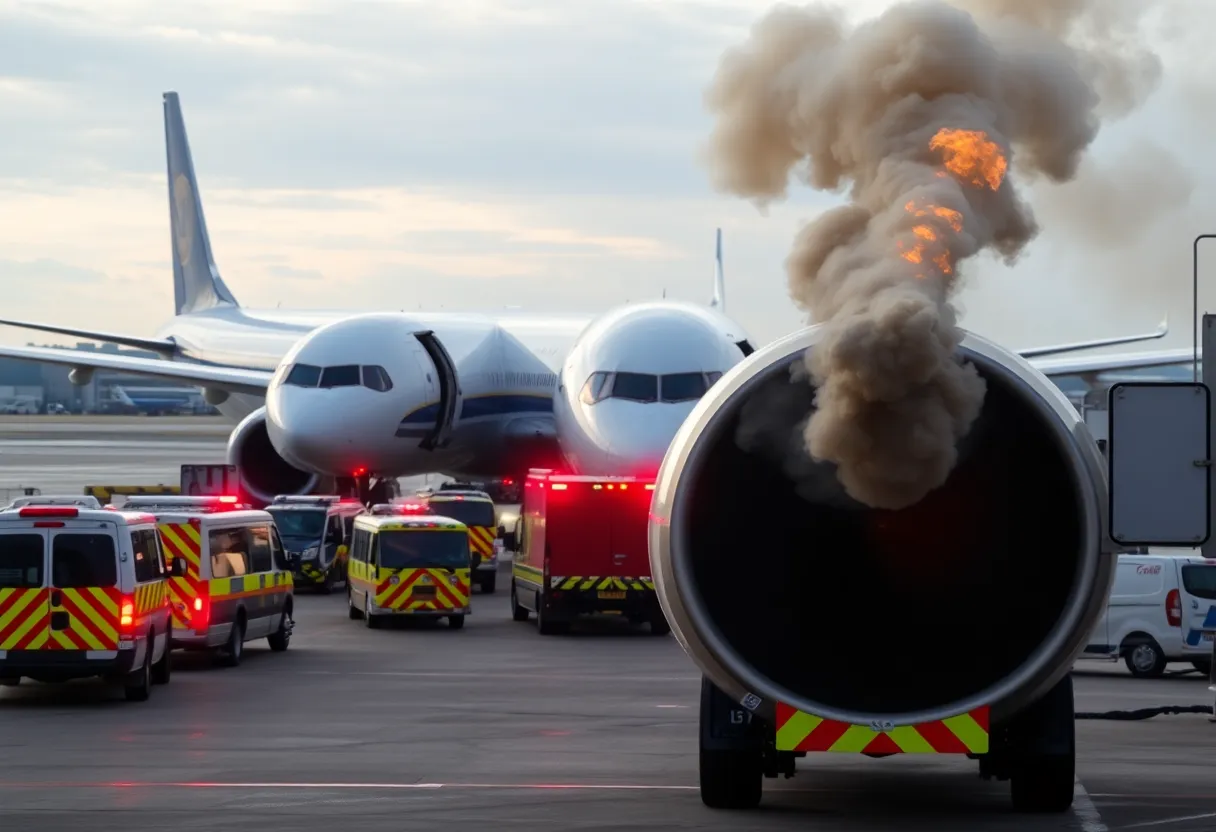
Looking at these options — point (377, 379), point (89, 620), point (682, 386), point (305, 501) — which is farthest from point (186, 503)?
point (305, 501)

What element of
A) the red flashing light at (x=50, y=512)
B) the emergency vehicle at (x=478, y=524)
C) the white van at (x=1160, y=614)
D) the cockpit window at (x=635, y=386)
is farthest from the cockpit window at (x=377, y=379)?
the red flashing light at (x=50, y=512)

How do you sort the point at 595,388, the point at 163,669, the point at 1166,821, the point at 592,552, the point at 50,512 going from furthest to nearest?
1. the point at 595,388
2. the point at 592,552
3. the point at 163,669
4. the point at 50,512
5. the point at 1166,821

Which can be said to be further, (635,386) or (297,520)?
(297,520)

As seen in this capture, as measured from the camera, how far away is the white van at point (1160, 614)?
2617 centimetres

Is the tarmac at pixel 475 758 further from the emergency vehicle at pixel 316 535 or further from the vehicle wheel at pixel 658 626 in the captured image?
the emergency vehicle at pixel 316 535

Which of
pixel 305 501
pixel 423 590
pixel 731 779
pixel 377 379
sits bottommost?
pixel 731 779

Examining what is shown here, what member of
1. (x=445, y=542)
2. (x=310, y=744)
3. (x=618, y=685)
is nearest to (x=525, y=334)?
(x=445, y=542)

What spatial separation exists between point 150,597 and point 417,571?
8.98m

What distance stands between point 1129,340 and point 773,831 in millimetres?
35475

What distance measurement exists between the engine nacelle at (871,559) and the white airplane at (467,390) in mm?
18056

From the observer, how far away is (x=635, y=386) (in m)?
33.6

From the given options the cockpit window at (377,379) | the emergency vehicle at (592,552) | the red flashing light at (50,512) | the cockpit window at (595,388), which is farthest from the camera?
the cockpit window at (377,379)

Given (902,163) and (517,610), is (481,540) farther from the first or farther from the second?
(902,163)

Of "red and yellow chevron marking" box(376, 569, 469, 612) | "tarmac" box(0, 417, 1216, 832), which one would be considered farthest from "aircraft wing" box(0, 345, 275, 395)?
"tarmac" box(0, 417, 1216, 832)
